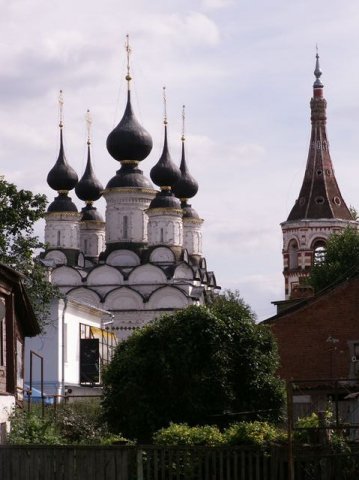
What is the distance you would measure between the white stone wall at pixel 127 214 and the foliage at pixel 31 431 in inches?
2648

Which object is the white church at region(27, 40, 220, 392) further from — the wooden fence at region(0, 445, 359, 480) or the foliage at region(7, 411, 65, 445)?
the wooden fence at region(0, 445, 359, 480)

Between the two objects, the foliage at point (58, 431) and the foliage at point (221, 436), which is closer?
the foliage at point (221, 436)

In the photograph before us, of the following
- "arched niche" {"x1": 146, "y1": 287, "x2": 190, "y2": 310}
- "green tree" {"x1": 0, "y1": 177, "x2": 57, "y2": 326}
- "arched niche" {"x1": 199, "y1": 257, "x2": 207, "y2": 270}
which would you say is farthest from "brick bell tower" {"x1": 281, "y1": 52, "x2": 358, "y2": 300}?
"green tree" {"x1": 0, "y1": 177, "x2": 57, "y2": 326}

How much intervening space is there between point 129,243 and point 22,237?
54197mm

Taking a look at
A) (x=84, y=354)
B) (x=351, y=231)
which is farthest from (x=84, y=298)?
(x=84, y=354)

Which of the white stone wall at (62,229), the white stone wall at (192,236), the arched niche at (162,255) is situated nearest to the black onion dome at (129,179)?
the white stone wall at (62,229)

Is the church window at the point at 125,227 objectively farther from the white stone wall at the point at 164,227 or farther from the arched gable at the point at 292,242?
the arched gable at the point at 292,242

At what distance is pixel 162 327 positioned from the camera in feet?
93.9

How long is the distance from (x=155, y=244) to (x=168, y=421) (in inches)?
2530

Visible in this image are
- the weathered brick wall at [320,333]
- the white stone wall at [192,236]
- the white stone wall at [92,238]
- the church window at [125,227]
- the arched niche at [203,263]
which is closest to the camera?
Answer: the weathered brick wall at [320,333]

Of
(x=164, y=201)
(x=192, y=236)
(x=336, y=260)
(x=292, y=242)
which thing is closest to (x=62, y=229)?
(x=164, y=201)

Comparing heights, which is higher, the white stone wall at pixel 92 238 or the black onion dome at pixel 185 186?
the black onion dome at pixel 185 186

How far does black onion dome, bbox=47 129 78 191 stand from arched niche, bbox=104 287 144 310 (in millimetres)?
8533

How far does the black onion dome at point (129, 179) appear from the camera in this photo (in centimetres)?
9125
